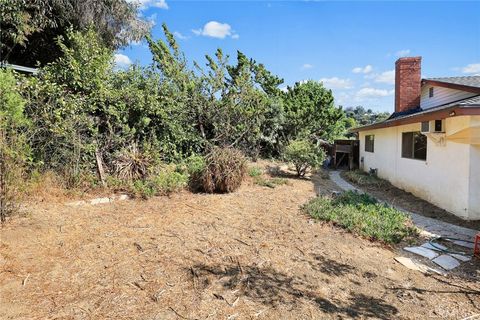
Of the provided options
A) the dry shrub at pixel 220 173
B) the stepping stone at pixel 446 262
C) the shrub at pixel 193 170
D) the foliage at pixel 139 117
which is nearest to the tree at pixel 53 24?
the foliage at pixel 139 117

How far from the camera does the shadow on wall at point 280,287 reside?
2.76m

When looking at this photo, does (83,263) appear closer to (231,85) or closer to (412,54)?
(231,85)

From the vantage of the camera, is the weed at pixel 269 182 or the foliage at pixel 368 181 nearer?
the weed at pixel 269 182

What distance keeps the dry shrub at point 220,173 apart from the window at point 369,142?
8017mm

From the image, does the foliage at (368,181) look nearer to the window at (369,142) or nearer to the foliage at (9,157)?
the window at (369,142)

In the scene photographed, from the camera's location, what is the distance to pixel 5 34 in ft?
25.2

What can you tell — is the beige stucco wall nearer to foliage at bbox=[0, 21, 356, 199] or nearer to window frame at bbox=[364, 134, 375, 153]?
window frame at bbox=[364, 134, 375, 153]

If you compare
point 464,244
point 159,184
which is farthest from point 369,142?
point 159,184

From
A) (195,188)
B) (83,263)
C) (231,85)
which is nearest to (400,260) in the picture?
(83,263)

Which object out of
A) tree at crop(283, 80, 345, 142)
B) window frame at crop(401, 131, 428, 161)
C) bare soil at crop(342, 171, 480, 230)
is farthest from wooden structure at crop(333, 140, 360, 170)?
window frame at crop(401, 131, 428, 161)

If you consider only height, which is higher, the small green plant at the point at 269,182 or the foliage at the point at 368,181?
the small green plant at the point at 269,182

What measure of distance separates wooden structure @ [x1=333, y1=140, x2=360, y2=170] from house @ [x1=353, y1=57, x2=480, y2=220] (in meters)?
1.93

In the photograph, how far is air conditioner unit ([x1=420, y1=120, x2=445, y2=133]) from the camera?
652 cm

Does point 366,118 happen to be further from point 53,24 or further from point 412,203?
point 53,24
